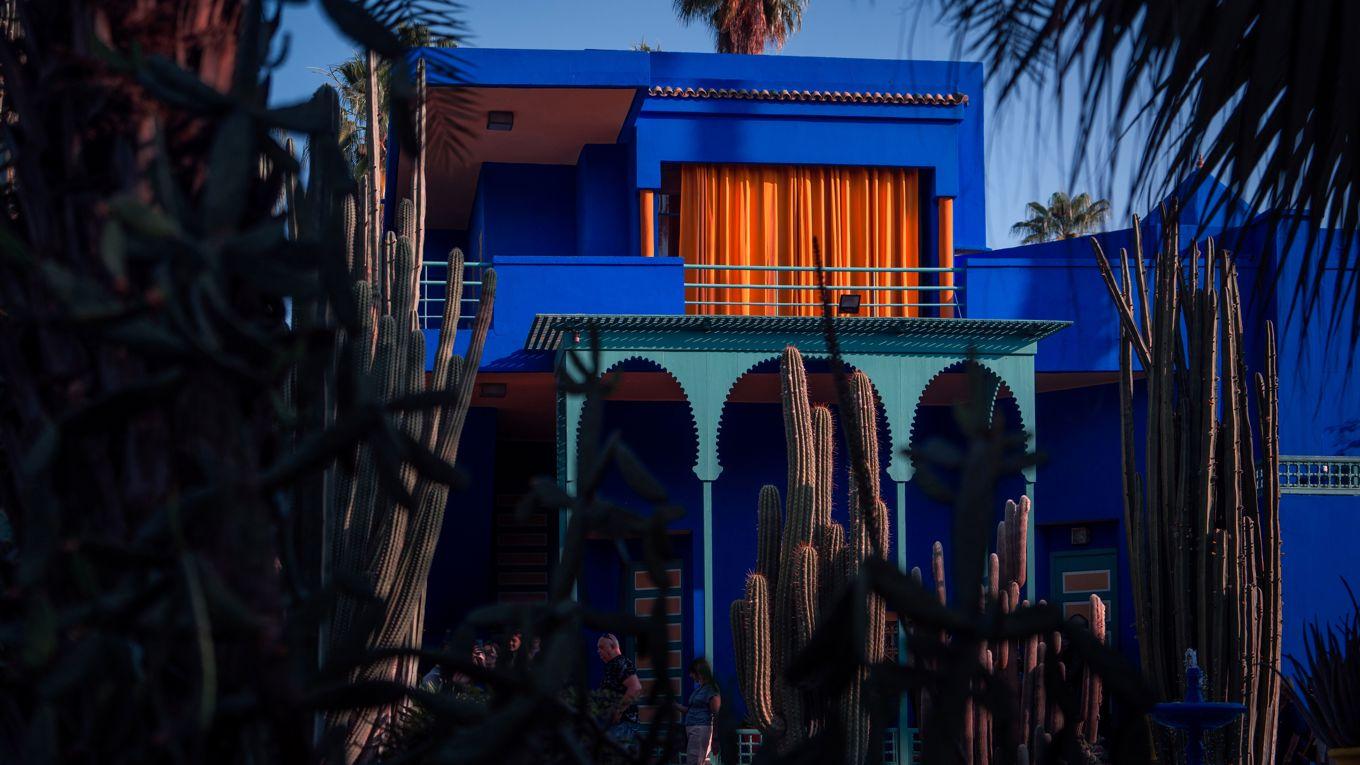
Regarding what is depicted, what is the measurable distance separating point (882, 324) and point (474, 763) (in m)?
15.1

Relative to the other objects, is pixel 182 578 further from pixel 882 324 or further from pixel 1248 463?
pixel 882 324

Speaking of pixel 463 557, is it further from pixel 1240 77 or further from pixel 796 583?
pixel 1240 77

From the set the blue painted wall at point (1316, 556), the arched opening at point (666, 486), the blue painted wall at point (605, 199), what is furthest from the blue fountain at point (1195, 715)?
the blue painted wall at point (605, 199)

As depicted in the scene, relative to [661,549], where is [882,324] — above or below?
above

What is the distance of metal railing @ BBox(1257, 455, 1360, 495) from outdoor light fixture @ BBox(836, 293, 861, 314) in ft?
16.4

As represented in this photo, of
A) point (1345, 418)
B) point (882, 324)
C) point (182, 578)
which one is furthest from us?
point (1345, 418)

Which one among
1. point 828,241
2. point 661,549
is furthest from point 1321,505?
point 661,549

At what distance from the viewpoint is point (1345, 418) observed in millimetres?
17625

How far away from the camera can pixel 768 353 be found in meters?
16.3

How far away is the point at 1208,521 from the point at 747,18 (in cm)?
1783

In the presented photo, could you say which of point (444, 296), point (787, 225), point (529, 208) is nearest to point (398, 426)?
point (444, 296)

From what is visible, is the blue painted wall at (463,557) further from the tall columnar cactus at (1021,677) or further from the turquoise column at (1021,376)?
the tall columnar cactus at (1021,677)

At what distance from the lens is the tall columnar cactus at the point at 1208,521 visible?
10.4m

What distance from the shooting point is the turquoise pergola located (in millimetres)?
15844
